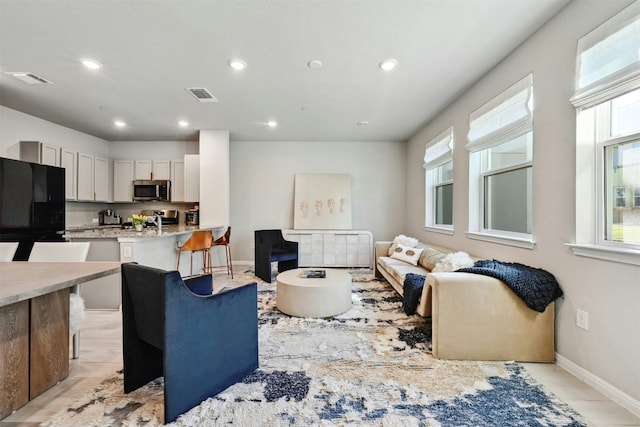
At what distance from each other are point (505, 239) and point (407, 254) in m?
1.47

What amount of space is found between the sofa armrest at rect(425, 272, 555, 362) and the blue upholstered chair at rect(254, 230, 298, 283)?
2.81m

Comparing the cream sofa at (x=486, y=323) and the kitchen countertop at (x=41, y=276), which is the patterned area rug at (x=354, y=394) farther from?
the kitchen countertop at (x=41, y=276)

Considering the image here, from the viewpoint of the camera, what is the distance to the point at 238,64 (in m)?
2.78

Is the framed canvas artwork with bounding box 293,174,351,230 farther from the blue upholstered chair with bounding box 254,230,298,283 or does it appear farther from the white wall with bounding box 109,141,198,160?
the white wall with bounding box 109,141,198,160

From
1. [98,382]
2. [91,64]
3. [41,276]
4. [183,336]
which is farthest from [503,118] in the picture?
[91,64]

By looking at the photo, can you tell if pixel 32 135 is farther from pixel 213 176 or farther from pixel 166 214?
pixel 213 176

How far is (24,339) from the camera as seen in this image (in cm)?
167

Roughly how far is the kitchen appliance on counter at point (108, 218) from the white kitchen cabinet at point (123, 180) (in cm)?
35

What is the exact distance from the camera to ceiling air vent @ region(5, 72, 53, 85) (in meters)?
2.97

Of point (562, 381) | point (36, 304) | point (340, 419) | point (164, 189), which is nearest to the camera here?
point (340, 419)

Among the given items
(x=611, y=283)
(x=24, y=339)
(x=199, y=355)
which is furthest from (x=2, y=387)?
(x=611, y=283)

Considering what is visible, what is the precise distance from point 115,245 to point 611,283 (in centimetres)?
445

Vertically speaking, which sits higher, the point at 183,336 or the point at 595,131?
the point at 595,131

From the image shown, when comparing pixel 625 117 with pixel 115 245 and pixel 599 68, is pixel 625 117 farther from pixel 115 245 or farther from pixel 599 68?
pixel 115 245
